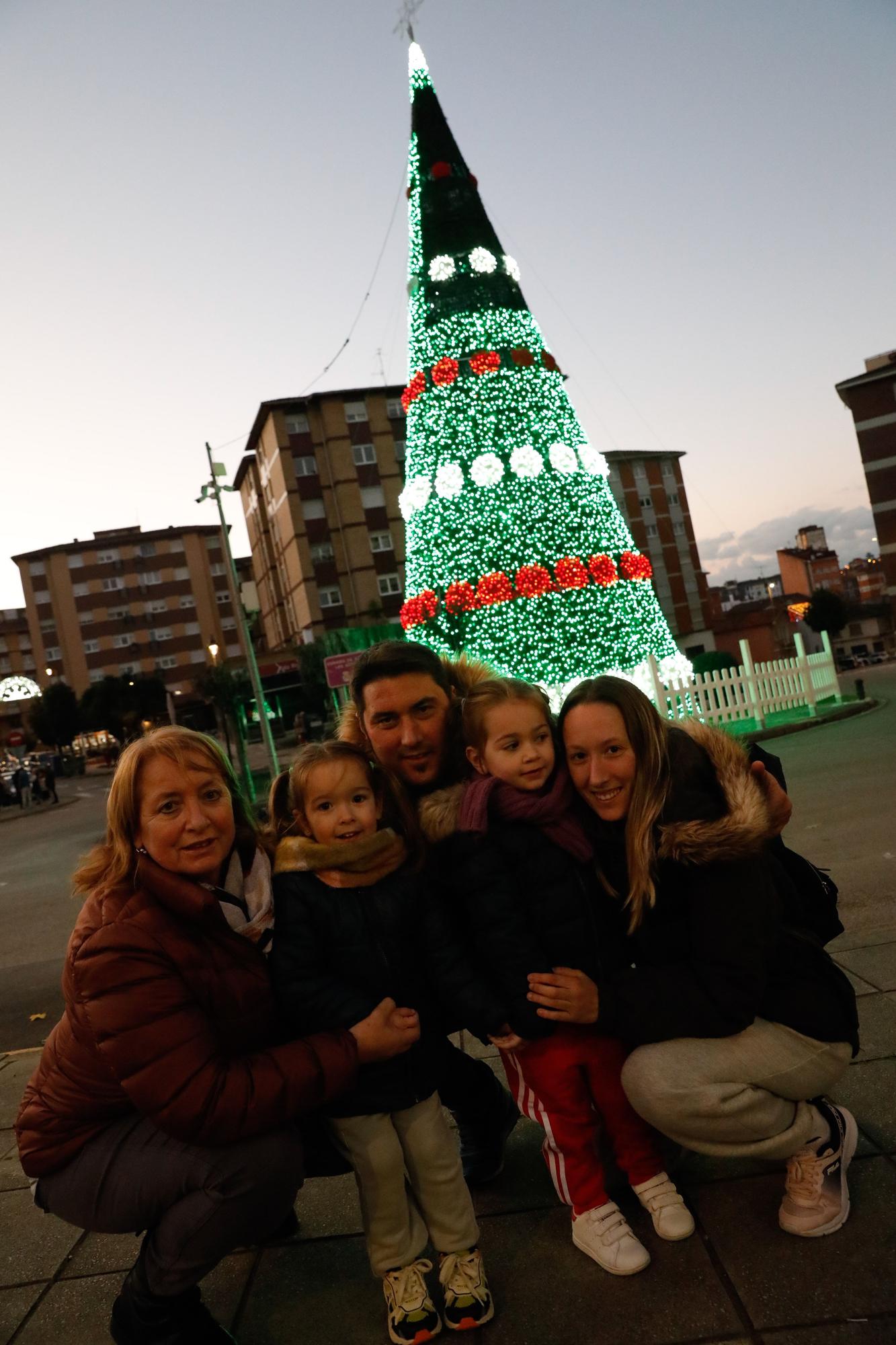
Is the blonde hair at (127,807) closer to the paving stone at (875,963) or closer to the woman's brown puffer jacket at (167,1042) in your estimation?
the woman's brown puffer jacket at (167,1042)

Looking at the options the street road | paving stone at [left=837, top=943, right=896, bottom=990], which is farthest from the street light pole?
paving stone at [left=837, top=943, right=896, bottom=990]

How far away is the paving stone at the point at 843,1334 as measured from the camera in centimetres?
199

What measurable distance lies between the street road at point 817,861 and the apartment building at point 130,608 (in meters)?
68.3

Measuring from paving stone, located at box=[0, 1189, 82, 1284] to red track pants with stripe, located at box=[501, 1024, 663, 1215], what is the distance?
5.12 feet

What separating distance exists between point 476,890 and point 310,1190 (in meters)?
1.33

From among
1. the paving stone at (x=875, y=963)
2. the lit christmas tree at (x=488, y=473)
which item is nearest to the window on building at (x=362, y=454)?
the lit christmas tree at (x=488, y=473)

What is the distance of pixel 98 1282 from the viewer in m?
2.72

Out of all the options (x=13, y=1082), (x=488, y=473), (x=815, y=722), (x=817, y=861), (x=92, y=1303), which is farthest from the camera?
(x=815, y=722)

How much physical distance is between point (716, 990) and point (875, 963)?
84.6 inches

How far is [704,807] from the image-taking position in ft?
8.32

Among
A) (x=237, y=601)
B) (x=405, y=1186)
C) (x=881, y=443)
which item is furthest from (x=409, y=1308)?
(x=881, y=443)

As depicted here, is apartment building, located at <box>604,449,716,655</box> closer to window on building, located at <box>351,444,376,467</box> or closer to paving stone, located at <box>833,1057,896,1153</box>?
window on building, located at <box>351,444,376,467</box>

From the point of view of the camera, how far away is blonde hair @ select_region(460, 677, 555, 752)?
2896mm

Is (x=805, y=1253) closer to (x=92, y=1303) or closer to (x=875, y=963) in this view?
(x=92, y=1303)
